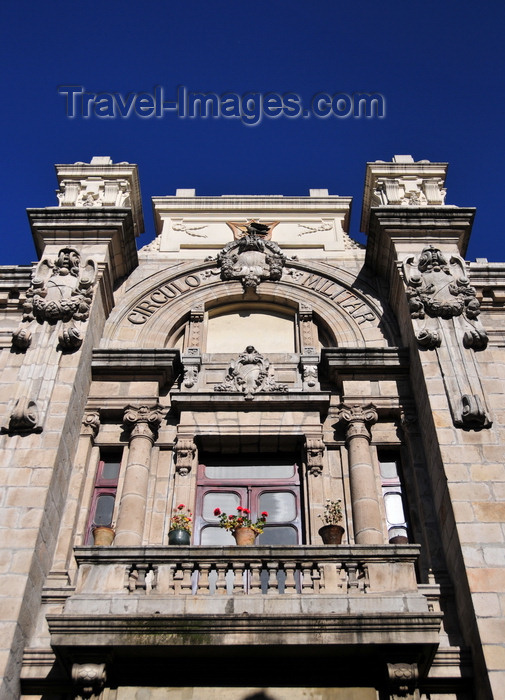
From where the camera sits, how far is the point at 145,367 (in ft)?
53.4

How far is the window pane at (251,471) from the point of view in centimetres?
1537

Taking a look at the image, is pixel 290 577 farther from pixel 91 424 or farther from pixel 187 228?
pixel 187 228

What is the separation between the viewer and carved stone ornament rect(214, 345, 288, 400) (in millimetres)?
16156

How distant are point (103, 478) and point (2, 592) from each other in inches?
153

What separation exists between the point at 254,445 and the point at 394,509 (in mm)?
3026

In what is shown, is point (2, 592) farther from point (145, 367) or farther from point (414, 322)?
point (414, 322)

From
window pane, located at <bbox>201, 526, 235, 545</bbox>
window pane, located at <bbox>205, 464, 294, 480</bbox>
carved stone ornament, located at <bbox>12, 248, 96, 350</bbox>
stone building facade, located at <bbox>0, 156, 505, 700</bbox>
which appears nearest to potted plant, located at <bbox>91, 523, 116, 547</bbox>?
stone building facade, located at <bbox>0, 156, 505, 700</bbox>

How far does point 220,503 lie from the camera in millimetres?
14859

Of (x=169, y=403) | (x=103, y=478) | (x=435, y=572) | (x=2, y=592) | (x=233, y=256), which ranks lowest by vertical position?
(x=2, y=592)

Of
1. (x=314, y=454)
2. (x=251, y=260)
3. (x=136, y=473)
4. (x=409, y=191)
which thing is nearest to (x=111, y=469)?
(x=136, y=473)

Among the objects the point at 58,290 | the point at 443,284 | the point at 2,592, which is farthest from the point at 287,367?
the point at 2,592

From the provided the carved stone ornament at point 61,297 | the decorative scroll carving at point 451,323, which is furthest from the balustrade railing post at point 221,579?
the carved stone ornament at point 61,297

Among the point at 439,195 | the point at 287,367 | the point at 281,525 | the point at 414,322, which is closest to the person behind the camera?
the point at 281,525

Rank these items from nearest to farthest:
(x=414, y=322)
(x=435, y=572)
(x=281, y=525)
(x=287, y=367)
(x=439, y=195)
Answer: (x=435, y=572)
(x=281, y=525)
(x=414, y=322)
(x=287, y=367)
(x=439, y=195)
